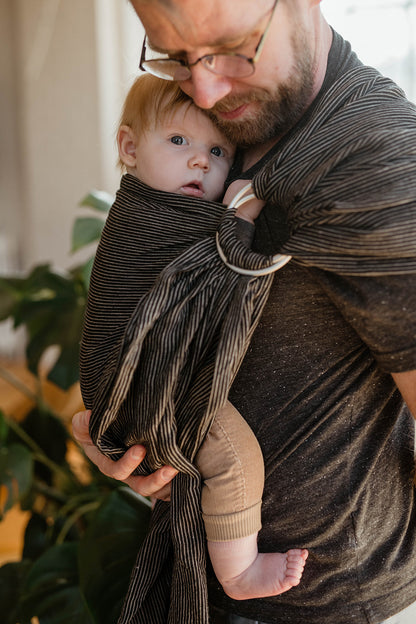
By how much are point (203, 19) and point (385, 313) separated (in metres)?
0.41

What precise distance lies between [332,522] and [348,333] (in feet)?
0.78

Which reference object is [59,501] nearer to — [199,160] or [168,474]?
[168,474]

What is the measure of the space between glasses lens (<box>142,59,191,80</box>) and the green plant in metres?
0.69

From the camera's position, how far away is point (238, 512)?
0.83 metres

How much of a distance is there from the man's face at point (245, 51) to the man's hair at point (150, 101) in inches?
3.8

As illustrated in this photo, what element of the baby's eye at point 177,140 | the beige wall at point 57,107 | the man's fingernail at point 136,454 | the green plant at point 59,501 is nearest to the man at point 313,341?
the man's fingernail at point 136,454

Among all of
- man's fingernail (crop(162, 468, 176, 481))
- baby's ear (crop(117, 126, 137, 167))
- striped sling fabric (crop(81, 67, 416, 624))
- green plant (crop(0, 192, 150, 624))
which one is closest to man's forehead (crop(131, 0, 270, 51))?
striped sling fabric (crop(81, 67, 416, 624))

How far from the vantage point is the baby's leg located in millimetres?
835

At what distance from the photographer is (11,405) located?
304 centimetres

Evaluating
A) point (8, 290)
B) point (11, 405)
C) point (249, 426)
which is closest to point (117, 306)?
point (249, 426)

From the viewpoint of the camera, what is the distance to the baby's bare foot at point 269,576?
0.83 metres

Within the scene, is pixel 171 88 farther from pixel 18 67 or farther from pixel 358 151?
pixel 18 67

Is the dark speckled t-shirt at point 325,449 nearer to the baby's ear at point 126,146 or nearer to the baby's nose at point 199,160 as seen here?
the baby's nose at point 199,160

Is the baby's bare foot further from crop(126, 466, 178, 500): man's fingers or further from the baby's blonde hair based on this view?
the baby's blonde hair
